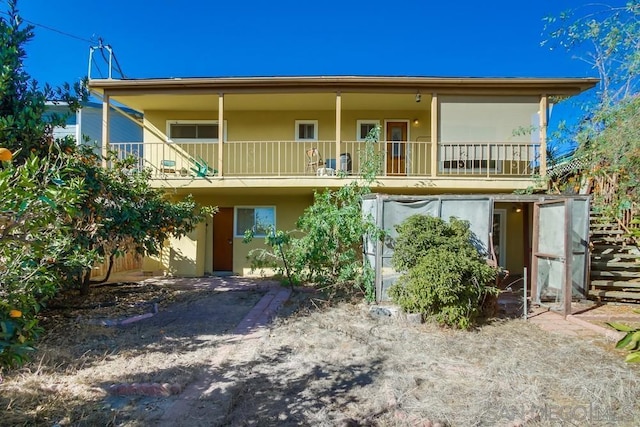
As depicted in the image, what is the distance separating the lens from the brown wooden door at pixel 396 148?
11.2 metres

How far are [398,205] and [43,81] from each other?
5.89 metres

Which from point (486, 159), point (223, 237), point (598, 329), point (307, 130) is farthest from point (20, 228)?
point (486, 159)

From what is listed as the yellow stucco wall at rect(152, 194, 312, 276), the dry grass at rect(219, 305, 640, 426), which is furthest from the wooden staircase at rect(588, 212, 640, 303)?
the yellow stucco wall at rect(152, 194, 312, 276)

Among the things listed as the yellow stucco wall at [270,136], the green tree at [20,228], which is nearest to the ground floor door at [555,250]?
the yellow stucco wall at [270,136]

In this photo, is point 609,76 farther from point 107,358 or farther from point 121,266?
point 121,266

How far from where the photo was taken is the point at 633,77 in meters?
6.05

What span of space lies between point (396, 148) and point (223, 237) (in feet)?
20.6

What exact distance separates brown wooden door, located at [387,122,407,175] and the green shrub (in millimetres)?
5404

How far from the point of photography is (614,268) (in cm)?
777

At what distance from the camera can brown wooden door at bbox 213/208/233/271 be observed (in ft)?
35.9

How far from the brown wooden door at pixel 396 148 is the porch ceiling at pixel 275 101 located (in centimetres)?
57

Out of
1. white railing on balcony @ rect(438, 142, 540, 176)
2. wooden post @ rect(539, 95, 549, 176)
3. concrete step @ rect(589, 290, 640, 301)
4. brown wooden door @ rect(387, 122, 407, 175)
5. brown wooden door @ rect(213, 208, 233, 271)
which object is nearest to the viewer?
concrete step @ rect(589, 290, 640, 301)

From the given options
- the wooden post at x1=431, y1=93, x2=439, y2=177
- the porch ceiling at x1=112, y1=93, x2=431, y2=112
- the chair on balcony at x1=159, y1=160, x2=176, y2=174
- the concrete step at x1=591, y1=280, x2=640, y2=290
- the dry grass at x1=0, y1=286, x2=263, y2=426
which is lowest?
the dry grass at x1=0, y1=286, x2=263, y2=426

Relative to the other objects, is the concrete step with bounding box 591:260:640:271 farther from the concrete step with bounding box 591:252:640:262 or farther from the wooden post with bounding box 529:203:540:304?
the wooden post with bounding box 529:203:540:304
